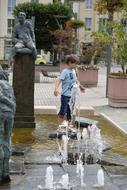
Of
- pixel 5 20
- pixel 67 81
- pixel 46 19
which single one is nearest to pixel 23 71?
pixel 67 81

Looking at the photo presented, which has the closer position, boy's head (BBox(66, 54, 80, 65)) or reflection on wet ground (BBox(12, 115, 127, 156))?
reflection on wet ground (BBox(12, 115, 127, 156))

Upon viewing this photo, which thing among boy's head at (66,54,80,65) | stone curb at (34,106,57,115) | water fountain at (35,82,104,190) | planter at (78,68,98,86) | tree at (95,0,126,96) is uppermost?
tree at (95,0,126,96)

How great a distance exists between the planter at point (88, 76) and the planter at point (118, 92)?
9953 mm

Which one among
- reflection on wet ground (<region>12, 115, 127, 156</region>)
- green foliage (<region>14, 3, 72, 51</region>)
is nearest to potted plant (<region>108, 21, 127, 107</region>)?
reflection on wet ground (<region>12, 115, 127, 156</region>)

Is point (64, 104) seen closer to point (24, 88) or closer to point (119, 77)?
point (24, 88)

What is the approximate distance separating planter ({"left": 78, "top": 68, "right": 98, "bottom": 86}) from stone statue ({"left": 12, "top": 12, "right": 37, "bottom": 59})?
15790mm

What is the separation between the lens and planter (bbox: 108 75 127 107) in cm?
1659

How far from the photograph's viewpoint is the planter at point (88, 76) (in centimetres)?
2697

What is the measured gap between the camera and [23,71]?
35.9ft

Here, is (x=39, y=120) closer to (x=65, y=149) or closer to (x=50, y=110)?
(x=50, y=110)

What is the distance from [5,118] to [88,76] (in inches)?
838

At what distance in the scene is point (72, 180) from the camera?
652 centimetres

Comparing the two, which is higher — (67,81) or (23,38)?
(23,38)

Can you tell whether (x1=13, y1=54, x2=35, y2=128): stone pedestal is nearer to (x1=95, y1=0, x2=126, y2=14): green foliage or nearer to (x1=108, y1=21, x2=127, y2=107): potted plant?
(x1=108, y1=21, x2=127, y2=107): potted plant
